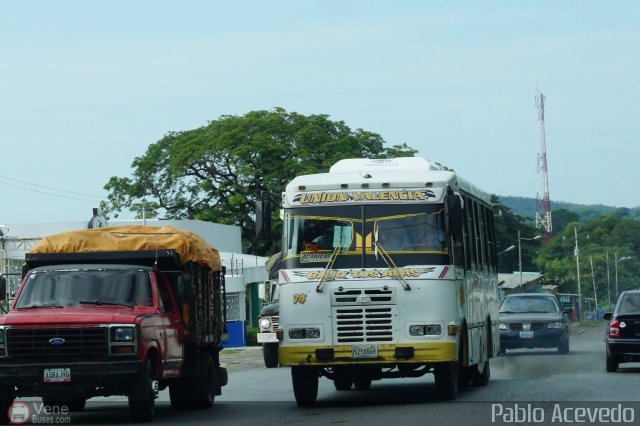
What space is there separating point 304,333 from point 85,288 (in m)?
3.06

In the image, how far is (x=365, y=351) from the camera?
723 inches

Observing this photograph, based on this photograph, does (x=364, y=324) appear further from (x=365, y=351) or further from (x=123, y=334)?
(x=123, y=334)

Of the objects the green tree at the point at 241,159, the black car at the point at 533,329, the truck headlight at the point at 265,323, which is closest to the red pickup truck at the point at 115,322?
the truck headlight at the point at 265,323

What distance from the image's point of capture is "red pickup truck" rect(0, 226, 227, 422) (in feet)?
53.4

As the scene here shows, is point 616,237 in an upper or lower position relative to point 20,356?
upper

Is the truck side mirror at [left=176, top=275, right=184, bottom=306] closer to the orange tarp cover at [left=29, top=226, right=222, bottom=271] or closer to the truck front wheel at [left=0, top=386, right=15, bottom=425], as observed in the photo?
the orange tarp cover at [left=29, top=226, right=222, bottom=271]

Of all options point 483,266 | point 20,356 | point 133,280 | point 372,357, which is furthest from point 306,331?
point 483,266

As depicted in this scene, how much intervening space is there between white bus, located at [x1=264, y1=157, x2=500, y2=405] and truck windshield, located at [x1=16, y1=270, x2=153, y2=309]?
217 centimetres

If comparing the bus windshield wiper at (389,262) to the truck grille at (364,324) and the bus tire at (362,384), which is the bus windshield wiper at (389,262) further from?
the bus tire at (362,384)

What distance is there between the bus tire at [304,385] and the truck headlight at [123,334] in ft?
10.8

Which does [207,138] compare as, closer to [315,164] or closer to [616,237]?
[315,164]

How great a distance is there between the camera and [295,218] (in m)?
19.0

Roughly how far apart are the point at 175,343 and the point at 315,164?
55441 mm

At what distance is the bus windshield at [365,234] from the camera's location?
18.6 m
